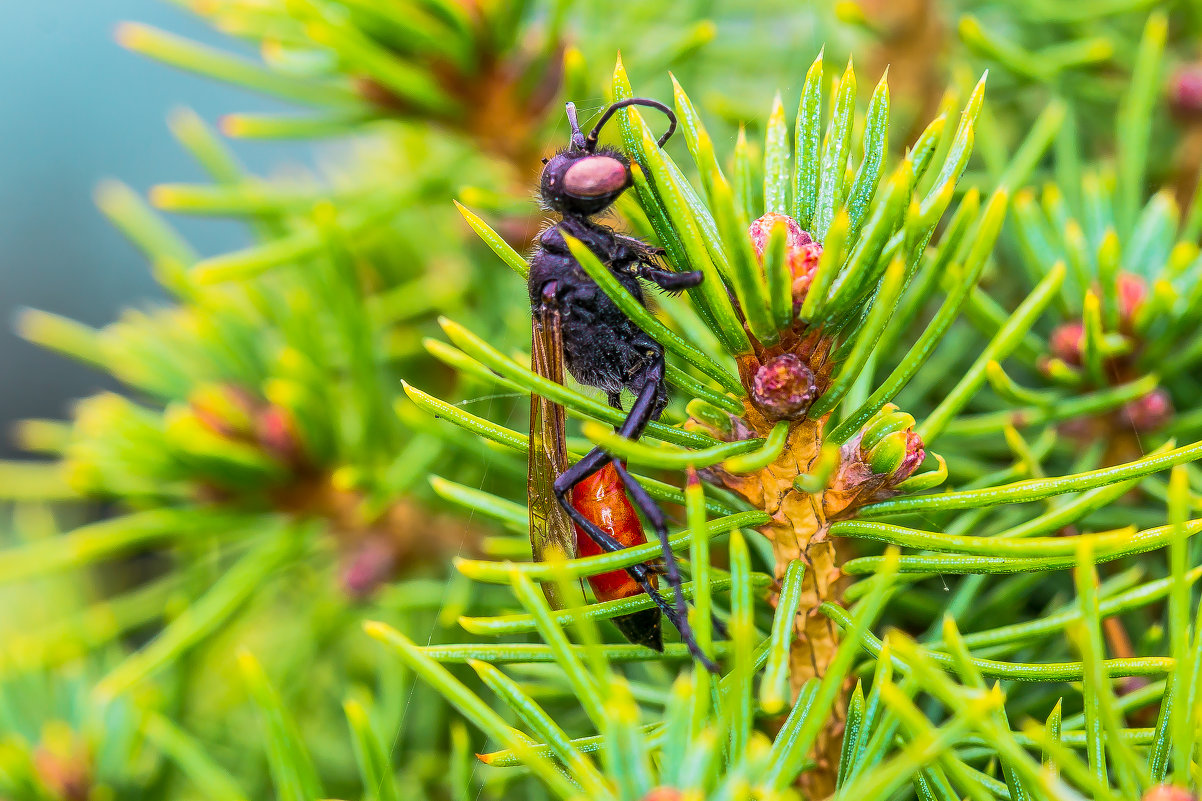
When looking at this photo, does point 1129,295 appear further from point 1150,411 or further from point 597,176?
point 597,176

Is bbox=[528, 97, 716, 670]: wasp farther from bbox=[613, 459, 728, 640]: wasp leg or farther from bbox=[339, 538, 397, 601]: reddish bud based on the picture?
bbox=[339, 538, 397, 601]: reddish bud

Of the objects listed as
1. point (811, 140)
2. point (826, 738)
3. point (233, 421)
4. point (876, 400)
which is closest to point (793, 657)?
point (826, 738)

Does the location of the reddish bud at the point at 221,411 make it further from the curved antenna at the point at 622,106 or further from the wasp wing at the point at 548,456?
the curved antenna at the point at 622,106

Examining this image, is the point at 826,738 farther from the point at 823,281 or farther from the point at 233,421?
the point at 233,421

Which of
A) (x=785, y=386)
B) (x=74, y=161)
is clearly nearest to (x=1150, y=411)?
(x=785, y=386)

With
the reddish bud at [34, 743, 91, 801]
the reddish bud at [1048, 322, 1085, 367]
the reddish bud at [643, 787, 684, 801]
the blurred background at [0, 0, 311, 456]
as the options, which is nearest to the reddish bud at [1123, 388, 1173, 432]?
the reddish bud at [1048, 322, 1085, 367]

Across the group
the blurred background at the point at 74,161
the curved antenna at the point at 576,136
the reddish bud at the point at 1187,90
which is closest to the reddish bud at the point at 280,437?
the curved antenna at the point at 576,136
